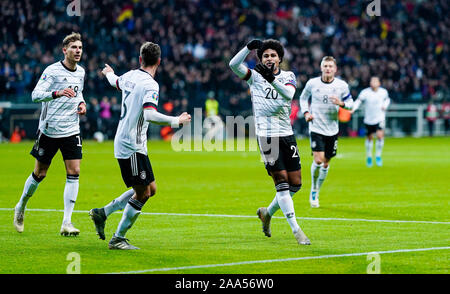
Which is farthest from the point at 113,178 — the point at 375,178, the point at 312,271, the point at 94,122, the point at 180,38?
the point at 180,38

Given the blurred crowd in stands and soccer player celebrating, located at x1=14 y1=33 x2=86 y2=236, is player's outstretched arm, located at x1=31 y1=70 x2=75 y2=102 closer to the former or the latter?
soccer player celebrating, located at x1=14 y1=33 x2=86 y2=236

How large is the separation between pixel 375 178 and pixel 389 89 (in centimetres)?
2688

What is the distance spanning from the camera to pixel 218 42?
145 ft

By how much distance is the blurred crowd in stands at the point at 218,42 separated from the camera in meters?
39.3

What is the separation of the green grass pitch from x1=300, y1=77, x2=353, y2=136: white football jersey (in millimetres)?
1437

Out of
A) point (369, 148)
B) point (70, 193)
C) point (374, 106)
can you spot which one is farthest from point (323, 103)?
point (374, 106)

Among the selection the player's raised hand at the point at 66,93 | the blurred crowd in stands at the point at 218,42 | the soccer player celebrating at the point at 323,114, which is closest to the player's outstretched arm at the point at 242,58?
the player's raised hand at the point at 66,93

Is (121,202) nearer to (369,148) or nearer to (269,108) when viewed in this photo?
(269,108)

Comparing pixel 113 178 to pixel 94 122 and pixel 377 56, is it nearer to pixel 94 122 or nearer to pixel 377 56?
pixel 94 122

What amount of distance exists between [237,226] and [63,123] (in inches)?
117

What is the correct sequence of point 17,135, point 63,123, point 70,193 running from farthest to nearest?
point 17,135, point 63,123, point 70,193

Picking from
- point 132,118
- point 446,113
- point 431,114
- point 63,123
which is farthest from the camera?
point 446,113

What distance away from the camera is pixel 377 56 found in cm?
4919
